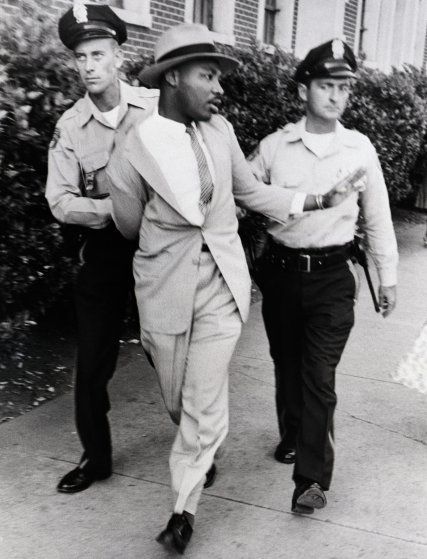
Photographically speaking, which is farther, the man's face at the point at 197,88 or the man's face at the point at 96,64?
the man's face at the point at 96,64

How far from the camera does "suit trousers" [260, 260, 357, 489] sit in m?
3.61

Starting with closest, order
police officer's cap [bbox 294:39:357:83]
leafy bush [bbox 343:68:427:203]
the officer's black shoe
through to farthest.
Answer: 1. police officer's cap [bbox 294:39:357:83]
2. the officer's black shoe
3. leafy bush [bbox 343:68:427:203]

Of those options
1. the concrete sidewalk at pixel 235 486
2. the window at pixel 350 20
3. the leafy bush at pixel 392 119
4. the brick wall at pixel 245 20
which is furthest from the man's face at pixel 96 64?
the window at pixel 350 20

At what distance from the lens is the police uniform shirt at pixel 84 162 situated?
347cm

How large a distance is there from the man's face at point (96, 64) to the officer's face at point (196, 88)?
654 mm

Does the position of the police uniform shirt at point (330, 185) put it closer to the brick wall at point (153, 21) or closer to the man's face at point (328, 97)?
the man's face at point (328, 97)

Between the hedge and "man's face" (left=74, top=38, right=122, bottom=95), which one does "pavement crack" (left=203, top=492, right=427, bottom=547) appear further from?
"man's face" (left=74, top=38, right=122, bottom=95)

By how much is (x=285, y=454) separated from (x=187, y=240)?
1.54 meters

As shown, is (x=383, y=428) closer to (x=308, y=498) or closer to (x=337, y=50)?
(x=308, y=498)

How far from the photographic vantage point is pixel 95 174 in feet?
11.8

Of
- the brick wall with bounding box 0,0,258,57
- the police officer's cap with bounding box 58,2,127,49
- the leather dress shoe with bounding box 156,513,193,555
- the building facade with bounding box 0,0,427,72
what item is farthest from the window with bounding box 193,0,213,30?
the leather dress shoe with bounding box 156,513,193,555

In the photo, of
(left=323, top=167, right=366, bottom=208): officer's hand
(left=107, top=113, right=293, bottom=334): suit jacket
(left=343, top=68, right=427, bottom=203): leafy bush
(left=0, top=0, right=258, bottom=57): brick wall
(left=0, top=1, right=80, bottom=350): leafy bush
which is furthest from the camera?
(left=343, top=68, right=427, bottom=203): leafy bush

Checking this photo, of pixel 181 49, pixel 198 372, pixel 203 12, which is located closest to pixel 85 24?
pixel 181 49

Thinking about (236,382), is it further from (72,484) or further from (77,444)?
(72,484)
